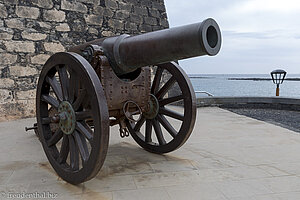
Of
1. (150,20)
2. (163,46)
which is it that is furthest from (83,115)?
(150,20)

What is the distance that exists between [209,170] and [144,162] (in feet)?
2.06

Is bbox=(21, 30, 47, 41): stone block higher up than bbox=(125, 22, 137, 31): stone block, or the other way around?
bbox=(125, 22, 137, 31): stone block

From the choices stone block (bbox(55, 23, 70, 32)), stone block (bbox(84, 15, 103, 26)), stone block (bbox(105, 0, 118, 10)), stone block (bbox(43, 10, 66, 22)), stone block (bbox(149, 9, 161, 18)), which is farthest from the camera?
stone block (bbox(149, 9, 161, 18))

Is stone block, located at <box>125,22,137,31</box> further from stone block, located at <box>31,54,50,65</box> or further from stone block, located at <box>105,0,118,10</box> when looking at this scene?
stone block, located at <box>31,54,50,65</box>

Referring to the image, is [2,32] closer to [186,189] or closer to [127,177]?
[127,177]

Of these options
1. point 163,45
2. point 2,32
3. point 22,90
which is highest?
point 2,32

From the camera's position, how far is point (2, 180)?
2236 mm

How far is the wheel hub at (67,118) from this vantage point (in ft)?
6.96

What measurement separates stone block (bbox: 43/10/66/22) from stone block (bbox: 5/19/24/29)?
1.48 feet

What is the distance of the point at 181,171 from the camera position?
2.42 m

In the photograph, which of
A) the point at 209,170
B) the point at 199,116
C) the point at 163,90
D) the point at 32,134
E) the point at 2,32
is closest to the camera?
the point at 209,170

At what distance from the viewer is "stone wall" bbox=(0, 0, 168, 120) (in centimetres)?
480

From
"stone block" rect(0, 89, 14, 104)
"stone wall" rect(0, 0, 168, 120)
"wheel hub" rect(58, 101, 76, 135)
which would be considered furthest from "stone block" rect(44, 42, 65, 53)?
"wheel hub" rect(58, 101, 76, 135)

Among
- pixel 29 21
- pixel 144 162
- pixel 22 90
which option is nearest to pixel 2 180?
pixel 144 162
